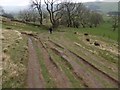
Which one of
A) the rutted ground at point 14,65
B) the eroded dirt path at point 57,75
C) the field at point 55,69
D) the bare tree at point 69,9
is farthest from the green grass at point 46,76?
the bare tree at point 69,9

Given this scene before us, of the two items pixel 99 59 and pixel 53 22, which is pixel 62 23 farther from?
pixel 99 59

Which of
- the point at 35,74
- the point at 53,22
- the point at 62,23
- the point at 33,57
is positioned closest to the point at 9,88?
the point at 35,74

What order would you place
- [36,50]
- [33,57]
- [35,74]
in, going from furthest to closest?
[36,50], [33,57], [35,74]

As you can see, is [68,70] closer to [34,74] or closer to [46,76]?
[46,76]

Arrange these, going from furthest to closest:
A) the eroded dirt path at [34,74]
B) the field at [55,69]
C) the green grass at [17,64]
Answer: the field at [55,69] < the green grass at [17,64] < the eroded dirt path at [34,74]

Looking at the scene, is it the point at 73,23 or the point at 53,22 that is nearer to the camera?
the point at 53,22

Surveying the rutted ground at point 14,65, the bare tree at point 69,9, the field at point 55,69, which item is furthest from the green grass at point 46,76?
the bare tree at point 69,9

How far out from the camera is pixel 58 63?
2798 cm

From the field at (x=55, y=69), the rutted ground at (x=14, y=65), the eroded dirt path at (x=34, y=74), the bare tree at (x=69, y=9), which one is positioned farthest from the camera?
the bare tree at (x=69, y=9)

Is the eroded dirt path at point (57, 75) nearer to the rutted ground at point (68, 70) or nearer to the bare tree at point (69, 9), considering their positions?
the rutted ground at point (68, 70)

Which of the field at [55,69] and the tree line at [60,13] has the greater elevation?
the tree line at [60,13]

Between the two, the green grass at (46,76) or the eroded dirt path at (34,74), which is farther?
the eroded dirt path at (34,74)

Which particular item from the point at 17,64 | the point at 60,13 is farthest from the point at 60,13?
the point at 17,64

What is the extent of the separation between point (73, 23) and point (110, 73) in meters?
76.6
